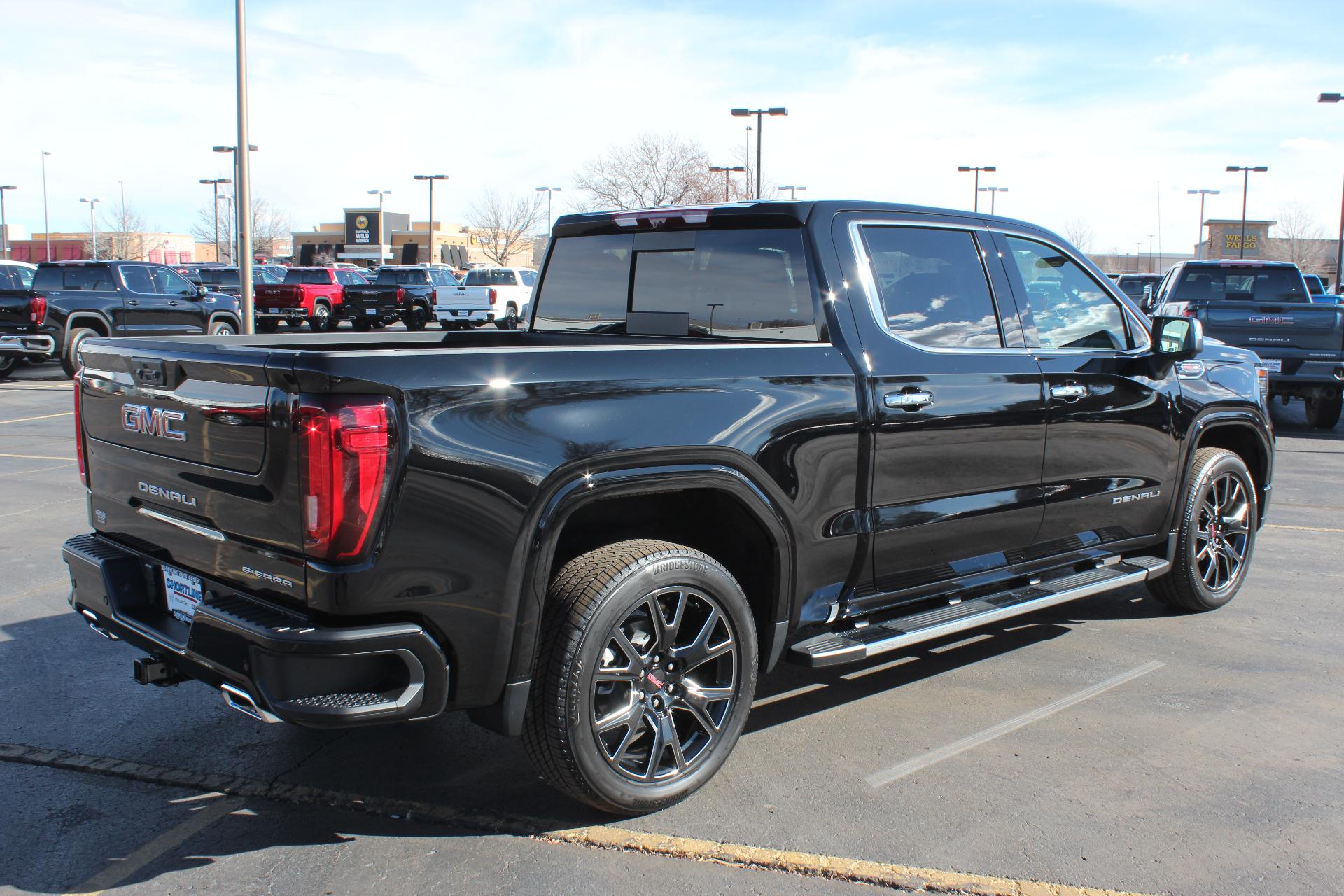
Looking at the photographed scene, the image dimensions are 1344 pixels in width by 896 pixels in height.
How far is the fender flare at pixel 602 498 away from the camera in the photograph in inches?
127

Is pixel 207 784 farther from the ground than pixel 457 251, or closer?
closer

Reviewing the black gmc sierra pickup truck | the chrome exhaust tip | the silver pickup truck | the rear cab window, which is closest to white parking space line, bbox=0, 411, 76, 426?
the black gmc sierra pickup truck

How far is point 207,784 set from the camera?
379 centimetres

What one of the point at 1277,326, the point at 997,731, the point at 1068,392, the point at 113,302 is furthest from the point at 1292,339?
the point at 113,302

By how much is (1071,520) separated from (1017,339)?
85 cm

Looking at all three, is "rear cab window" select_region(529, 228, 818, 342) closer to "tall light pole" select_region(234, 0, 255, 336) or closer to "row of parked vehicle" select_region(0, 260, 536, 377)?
"row of parked vehicle" select_region(0, 260, 536, 377)

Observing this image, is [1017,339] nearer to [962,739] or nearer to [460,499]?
[962,739]

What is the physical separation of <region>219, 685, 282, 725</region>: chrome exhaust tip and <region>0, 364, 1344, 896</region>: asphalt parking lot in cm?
50

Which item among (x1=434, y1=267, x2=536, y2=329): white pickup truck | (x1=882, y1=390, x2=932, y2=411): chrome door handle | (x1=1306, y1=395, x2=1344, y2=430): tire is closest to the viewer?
(x1=882, y1=390, x2=932, y2=411): chrome door handle

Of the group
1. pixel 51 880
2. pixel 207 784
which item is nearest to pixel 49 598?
pixel 207 784

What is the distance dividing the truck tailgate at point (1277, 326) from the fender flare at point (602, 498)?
10.6m

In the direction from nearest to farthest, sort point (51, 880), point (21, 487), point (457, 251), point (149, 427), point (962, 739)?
1. point (51, 880)
2. point (149, 427)
3. point (962, 739)
4. point (21, 487)
5. point (457, 251)

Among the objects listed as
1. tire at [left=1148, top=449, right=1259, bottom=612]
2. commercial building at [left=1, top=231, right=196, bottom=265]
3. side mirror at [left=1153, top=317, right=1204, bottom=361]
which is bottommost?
tire at [left=1148, top=449, right=1259, bottom=612]

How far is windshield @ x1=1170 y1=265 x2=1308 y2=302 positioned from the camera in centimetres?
1502
